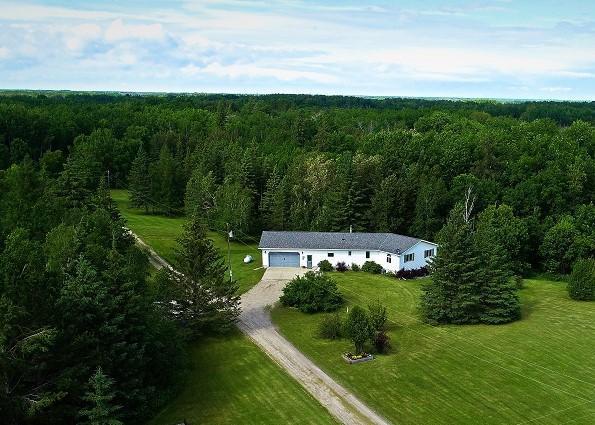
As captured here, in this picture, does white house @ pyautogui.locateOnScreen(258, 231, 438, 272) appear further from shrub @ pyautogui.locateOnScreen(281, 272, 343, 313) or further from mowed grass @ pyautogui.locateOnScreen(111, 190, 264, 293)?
shrub @ pyautogui.locateOnScreen(281, 272, 343, 313)

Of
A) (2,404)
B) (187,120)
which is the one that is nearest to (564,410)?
(2,404)

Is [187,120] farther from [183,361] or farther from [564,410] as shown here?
[564,410]

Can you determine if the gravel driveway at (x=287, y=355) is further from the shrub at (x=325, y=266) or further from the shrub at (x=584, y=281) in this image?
the shrub at (x=584, y=281)

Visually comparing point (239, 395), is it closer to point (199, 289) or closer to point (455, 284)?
point (199, 289)

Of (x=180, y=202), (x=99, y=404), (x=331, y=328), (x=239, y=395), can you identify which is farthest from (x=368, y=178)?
(x=99, y=404)

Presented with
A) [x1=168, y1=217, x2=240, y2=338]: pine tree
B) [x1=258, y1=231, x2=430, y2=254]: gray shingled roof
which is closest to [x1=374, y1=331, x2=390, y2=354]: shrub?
[x1=168, y1=217, x2=240, y2=338]: pine tree

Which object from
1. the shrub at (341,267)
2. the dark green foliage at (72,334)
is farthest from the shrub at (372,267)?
the dark green foliage at (72,334)
